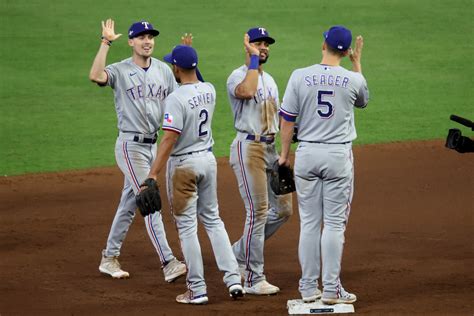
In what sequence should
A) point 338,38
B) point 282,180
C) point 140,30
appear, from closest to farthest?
point 338,38 → point 282,180 → point 140,30

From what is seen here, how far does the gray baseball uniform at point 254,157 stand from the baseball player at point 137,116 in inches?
26.6

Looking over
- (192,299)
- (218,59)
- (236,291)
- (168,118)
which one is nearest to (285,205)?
(236,291)

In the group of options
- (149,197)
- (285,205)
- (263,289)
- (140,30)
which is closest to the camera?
(149,197)

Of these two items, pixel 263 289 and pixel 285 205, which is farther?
pixel 285 205

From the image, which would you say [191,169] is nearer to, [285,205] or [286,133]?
[286,133]

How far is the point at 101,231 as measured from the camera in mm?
10289

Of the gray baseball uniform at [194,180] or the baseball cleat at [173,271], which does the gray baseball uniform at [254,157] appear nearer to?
the gray baseball uniform at [194,180]

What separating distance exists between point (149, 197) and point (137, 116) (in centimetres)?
108

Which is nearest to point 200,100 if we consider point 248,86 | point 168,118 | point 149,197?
point 168,118

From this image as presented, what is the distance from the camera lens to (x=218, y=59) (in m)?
17.6

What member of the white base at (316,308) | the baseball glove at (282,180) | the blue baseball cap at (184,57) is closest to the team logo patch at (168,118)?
the blue baseball cap at (184,57)

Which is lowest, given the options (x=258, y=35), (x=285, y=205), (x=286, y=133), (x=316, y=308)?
(x=316, y=308)

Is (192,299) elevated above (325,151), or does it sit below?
below

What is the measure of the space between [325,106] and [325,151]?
323mm
